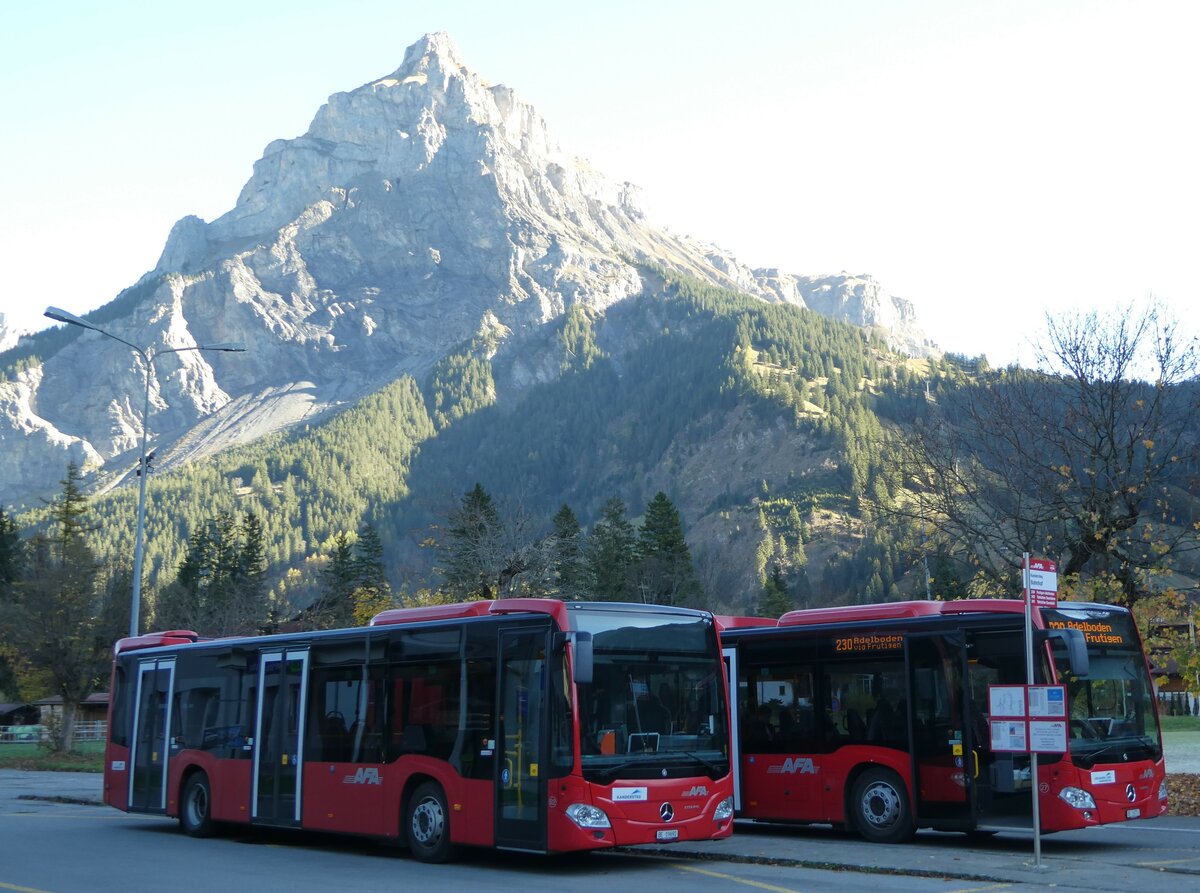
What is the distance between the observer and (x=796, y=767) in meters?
19.2

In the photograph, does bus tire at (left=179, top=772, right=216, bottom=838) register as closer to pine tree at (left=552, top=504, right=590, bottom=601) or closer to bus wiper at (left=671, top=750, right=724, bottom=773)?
bus wiper at (left=671, top=750, right=724, bottom=773)

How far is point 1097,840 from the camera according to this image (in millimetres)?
18594

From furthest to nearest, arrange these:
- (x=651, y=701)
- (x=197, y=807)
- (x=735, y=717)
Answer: (x=197, y=807)
(x=735, y=717)
(x=651, y=701)

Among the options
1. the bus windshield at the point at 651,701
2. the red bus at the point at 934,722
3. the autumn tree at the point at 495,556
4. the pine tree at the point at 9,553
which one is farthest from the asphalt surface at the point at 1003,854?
the pine tree at the point at 9,553

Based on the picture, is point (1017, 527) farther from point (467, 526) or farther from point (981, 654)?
point (467, 526)

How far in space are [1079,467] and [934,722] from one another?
970 cm

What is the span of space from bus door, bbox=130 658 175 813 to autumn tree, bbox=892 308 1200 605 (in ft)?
47.6

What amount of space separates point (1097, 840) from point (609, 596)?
71.8 metres

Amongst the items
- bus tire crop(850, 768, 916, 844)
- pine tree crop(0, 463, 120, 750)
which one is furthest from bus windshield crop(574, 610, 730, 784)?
pine tree crop(0, 463, 120, 750)

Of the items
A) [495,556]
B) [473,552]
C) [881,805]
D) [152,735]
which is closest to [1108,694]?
[881,805]

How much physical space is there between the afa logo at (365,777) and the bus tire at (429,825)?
26.1 inches

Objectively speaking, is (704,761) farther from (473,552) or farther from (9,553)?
(9,553)

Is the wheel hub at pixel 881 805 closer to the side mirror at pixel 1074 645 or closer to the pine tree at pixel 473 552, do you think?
the side mirror at pixel 1074 645

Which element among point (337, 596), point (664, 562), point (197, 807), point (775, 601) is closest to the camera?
point (197, 807)
